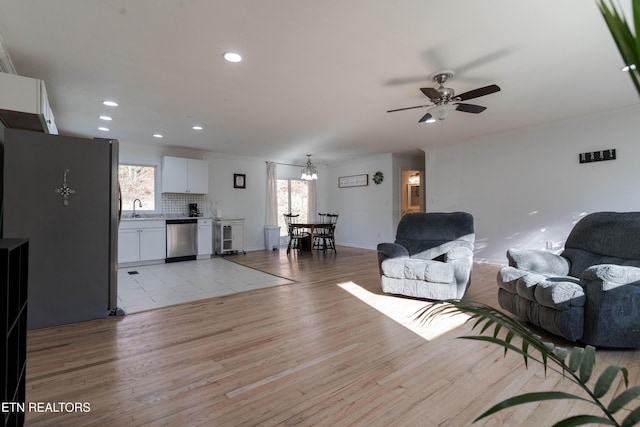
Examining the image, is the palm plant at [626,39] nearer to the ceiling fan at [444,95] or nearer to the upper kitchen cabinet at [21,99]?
the ceiling fan at [444,95]

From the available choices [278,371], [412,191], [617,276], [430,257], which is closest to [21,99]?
[278,371]

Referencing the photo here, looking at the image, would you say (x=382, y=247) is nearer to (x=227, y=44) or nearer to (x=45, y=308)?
(x=227, y=44)

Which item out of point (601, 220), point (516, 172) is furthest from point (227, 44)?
point (516, 172)

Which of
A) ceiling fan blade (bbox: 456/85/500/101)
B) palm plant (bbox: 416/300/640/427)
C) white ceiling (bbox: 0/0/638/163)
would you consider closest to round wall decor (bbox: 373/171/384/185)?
white ceiling (bbox: 0/0/638/163)

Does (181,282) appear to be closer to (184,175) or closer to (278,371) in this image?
(184,175)

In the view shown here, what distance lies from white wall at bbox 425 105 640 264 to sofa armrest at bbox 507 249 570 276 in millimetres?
2155

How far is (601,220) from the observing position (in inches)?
119

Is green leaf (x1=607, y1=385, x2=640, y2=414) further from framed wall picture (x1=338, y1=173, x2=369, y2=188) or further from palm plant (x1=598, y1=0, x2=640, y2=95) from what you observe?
framed wall picture (x1=338, y1=173, x2=369, y2=188)

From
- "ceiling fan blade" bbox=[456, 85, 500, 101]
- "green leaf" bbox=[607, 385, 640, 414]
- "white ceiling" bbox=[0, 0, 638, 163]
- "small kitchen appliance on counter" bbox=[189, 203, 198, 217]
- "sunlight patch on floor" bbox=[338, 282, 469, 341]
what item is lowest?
"sunlight patch on floor" bbox=[338, 282, 469, 341]

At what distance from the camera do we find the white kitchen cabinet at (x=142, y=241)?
5.64m

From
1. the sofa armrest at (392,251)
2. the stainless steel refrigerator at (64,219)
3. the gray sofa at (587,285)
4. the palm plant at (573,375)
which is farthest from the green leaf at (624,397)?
the stainless steel refrigerator at (64,219)

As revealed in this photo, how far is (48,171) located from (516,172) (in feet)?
21.0

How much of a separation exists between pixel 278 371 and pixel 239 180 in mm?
6187

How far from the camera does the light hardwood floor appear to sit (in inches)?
66.6
